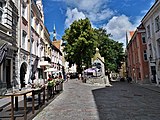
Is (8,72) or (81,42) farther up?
(81,42)

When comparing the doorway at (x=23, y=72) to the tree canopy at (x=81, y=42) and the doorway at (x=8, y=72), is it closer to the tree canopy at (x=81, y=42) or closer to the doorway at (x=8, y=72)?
the doorway at (x=8, y=72)

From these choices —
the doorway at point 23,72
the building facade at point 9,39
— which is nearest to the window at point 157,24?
the doorway at point 23,72

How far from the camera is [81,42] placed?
3619 centimetres

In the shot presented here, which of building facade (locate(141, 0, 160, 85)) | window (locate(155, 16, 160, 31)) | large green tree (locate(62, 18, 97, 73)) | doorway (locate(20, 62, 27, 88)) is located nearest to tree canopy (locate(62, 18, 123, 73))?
large green tree (locate(62, 18, 97, 73))

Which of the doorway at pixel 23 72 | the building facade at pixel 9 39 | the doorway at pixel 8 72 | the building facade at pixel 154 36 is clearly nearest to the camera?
the building facade at pixel 9 39

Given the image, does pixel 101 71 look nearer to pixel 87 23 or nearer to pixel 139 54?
pixel 139 54

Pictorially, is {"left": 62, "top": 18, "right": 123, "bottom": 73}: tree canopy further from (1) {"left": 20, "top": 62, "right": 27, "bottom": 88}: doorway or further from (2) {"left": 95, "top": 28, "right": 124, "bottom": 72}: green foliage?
(1) {"left": 20, "top": 62, "right": 27, "bottom": 88}: doorway

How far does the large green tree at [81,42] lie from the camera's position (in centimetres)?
3659

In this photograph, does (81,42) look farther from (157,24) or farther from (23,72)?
(23,72)

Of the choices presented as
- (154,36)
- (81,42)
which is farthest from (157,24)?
(81,42)

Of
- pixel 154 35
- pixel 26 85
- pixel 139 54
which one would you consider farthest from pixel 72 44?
pixel 26 85

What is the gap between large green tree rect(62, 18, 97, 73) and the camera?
3659 centimetres

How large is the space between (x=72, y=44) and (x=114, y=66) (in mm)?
14463

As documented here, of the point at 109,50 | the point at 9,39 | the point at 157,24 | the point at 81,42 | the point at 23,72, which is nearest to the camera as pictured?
the point at 9,39
